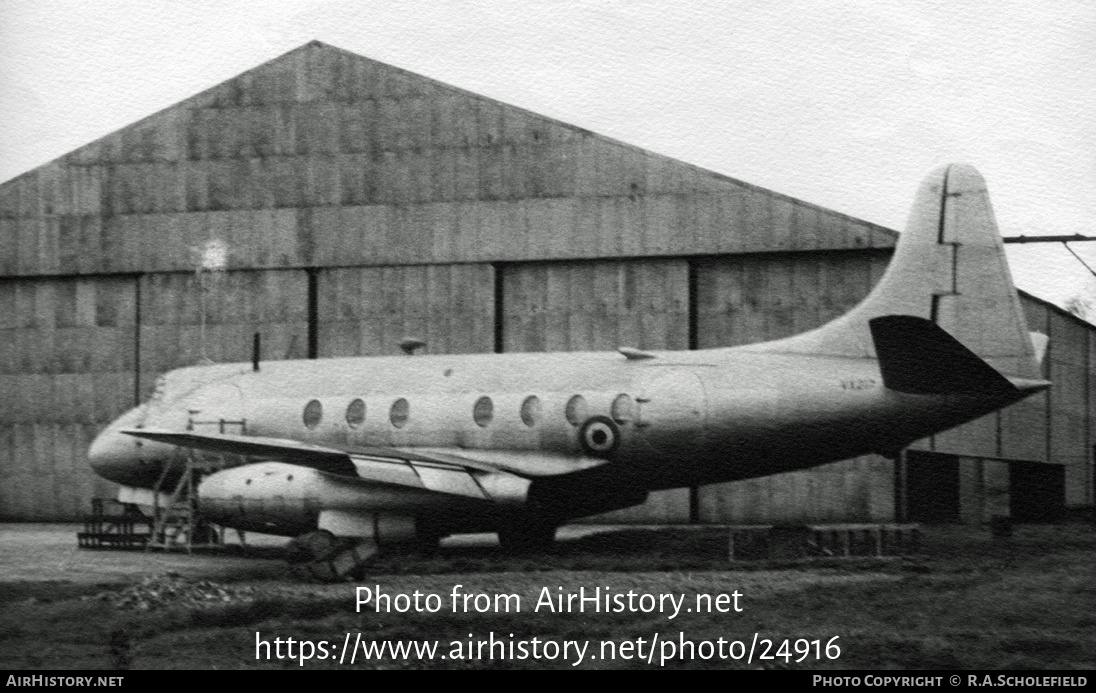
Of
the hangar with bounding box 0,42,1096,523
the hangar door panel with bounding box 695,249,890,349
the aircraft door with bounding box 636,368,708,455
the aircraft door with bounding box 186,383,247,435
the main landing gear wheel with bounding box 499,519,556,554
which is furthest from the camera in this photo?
the hangar with bounding box 0,42,1096,523

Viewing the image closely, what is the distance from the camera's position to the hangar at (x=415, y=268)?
105 feet

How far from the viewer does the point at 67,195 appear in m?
36.2

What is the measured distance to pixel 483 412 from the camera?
24.4 m

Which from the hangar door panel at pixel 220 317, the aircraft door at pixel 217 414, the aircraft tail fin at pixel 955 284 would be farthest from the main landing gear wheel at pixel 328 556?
the hangar door panel at pixel 220 317

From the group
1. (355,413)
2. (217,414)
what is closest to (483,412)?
(355,413)

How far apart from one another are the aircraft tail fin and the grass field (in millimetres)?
3634

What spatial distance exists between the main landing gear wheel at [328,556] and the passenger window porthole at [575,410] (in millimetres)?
4224

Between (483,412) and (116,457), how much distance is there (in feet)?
28.8

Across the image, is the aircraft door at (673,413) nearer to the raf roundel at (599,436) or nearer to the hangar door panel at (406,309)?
the raf roundel at (599,436)

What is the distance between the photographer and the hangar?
105 ft

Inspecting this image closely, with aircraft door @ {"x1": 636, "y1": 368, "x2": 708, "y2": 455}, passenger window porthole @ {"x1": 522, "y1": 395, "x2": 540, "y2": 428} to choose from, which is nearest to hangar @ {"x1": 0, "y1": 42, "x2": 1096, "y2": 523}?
passenger window porthole @ {"x1": 522, "y1": 395, "x2": 540, "y2": 428}

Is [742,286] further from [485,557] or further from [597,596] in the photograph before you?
[597,596]

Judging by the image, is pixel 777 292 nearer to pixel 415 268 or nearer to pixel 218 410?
pixel 415 268

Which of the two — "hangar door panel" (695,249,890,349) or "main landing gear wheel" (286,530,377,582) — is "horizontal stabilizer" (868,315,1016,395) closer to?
"main landing gear wheel" (286,530,377,582)
